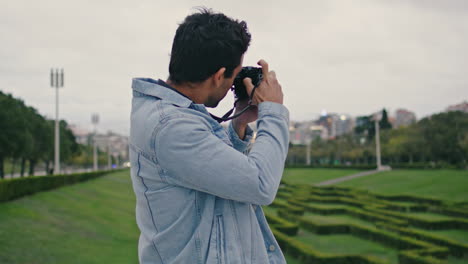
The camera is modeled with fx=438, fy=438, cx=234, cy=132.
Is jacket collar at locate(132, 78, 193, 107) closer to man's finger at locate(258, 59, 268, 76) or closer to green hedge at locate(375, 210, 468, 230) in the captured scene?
man's finger at locate(258, 59, 268, 76)

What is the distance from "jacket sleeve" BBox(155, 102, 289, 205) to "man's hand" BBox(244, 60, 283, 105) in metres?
0.21

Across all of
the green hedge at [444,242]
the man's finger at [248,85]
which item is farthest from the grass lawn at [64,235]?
the green hedge at [444,242]

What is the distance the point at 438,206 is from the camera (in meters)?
16.5

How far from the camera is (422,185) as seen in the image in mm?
25828

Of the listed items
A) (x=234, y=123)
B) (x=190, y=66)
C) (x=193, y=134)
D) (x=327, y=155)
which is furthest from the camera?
(x=327, y=155)

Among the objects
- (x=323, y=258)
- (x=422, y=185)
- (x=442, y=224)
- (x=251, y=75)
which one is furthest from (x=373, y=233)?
(x=422, y=185)

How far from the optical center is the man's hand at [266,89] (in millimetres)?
1382

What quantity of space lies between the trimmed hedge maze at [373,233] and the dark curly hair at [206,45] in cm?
713

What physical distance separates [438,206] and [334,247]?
779 cm

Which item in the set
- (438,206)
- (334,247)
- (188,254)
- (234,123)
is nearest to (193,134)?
(188,254)

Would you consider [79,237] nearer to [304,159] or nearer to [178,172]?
[178,172]

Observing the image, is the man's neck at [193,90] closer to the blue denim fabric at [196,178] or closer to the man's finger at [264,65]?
the blue denim fabric at [196,178]

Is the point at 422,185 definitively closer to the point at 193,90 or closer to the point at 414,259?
the point at 414,259

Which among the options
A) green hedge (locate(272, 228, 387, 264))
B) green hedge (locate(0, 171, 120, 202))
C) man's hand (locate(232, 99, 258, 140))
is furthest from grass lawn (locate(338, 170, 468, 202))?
man's hand (locate(232, 99, 258, 140))
